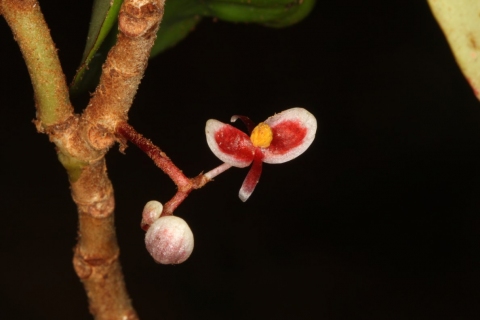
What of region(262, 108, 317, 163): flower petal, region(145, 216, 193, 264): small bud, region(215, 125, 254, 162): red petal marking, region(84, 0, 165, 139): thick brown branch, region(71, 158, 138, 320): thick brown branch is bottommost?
region(145, 216, 193, 264): small bud

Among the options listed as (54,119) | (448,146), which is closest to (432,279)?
(448,146)

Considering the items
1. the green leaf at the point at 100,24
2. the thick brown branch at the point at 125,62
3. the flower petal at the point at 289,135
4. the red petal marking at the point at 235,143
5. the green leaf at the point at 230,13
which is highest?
the green leaf at the point at 230,13

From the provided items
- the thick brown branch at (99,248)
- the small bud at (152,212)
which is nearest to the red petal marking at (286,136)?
the small bud at (152,212)

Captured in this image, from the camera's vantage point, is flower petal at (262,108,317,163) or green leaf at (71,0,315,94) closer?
flower petal at (262,108,317,163)

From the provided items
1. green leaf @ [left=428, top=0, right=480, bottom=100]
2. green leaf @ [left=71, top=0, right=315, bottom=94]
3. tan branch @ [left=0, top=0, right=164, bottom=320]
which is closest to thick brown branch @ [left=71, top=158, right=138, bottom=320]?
tan branch @ [left=0, top=0, right=164, bottom=320]

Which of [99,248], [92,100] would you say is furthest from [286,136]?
[99,248]

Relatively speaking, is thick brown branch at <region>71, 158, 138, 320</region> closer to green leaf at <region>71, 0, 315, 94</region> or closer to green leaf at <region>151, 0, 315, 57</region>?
green leaf at <region>71, 0, 315, 94</region>

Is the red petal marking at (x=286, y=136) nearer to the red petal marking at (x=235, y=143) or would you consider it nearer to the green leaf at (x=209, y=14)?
the red petal marking at (x=235, y=143)
